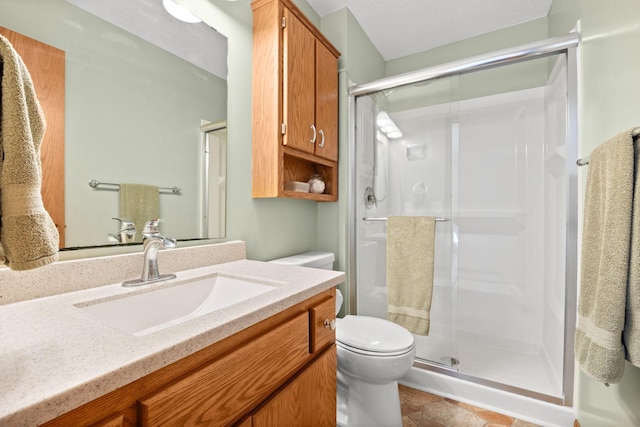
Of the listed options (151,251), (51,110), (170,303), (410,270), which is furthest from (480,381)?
(51,110)

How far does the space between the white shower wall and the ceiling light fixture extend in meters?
1.14

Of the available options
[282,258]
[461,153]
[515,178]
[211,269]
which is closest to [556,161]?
[515,178]

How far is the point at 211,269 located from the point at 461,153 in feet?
6.37

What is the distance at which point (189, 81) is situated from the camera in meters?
1.23

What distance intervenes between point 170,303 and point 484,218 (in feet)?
7.30

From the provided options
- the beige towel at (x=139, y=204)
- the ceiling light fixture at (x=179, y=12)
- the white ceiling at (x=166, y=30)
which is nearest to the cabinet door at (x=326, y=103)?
the white ceiling at (x=166, y=30)

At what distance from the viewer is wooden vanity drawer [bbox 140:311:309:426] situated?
518 mm

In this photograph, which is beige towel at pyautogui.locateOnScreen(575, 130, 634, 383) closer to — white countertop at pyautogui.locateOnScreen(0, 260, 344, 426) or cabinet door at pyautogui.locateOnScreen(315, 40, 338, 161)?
white countertop at pyautogui.locateOnScreen(0, 260, 344, 426)

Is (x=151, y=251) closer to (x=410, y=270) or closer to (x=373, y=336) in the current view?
(x=373, y=336)

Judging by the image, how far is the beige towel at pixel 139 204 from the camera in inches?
39.5

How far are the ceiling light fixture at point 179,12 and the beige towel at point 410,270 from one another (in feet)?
4.90

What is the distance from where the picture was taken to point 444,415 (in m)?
1.53

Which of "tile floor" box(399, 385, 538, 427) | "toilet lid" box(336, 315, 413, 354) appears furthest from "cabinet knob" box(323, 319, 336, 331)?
"tile floor" box(399, 385, 538, 427)

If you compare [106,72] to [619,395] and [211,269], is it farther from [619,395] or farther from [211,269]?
[619,395]
